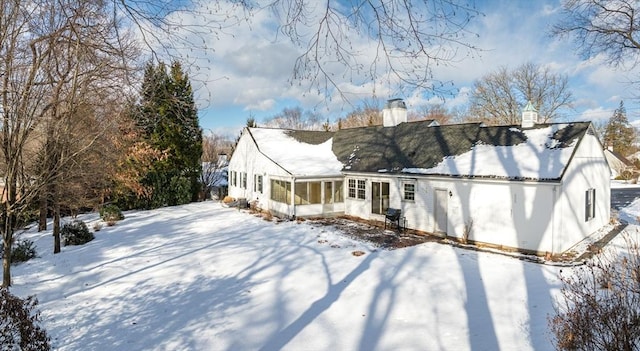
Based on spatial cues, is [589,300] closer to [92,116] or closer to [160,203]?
[92,116]

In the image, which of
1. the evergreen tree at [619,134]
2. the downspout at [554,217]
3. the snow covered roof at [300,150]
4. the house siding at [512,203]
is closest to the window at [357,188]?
the house siding at [512,203]

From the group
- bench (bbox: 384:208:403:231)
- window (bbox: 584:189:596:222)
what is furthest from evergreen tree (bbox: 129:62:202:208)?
window (bbox: 584:189:596:222)

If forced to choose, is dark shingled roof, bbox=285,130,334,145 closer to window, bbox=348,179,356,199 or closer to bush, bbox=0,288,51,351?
window, bbox=348,179,356,199

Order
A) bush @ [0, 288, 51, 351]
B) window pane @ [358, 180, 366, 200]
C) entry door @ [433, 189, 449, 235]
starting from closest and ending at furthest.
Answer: bush @ [0, 288, 51, 351]
entry door @ [433, 189, 449, 235]
window pane @ [358, 180, 366, 200]

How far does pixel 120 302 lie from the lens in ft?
25.5

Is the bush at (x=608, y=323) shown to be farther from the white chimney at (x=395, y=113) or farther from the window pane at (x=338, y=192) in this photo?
the white chimney at (x=395, y=113)

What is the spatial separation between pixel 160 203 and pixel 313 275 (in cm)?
1892

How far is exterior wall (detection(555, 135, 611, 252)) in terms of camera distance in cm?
1140

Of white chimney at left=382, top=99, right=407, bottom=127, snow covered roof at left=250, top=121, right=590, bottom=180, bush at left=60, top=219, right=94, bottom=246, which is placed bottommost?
bush at left=60, top=219, right=94, bottom=246

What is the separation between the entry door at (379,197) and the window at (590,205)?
754 cm

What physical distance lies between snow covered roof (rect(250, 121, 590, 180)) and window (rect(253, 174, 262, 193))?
1.84 meters

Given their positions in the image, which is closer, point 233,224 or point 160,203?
point 233,224

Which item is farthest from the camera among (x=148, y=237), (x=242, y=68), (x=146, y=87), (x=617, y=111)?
(x=617, y=111)

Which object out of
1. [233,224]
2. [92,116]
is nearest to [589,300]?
[92,116]
